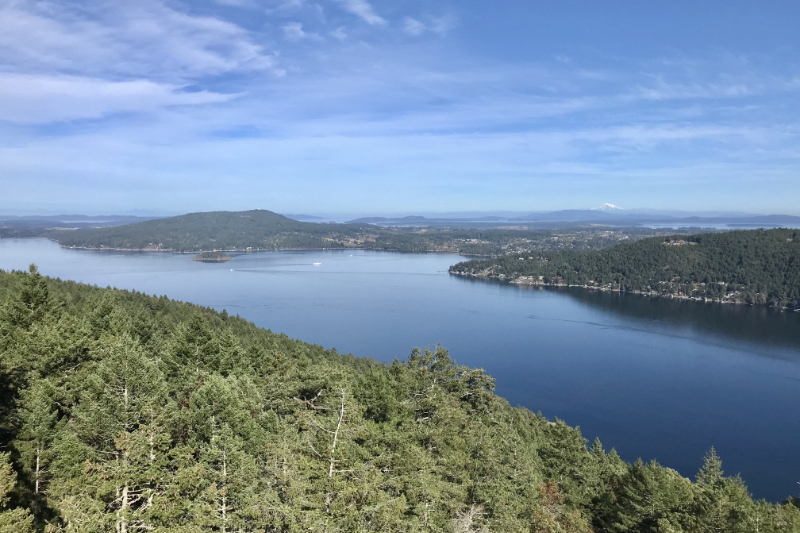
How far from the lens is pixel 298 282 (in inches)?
4225

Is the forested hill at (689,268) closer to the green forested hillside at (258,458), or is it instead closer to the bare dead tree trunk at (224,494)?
the green forested hillside at (258,458)

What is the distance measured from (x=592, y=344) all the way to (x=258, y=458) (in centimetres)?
5907

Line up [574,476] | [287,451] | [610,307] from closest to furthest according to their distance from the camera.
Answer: [287,451] → [574,476] → [610,307]

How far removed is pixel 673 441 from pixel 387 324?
40471 mm

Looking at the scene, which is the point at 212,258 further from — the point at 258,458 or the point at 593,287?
the point at 258,458

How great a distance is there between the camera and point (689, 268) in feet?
357

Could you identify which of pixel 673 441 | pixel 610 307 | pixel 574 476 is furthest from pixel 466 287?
pixel 574 476

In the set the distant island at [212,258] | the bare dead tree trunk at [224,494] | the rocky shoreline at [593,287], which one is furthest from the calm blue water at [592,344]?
the distant island at [212,258]

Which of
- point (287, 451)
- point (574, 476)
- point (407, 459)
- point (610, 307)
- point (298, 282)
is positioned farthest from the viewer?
point (298, 282)

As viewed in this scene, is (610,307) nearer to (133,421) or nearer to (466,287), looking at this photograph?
(466,287)

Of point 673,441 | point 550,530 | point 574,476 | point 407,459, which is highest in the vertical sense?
point 407,459

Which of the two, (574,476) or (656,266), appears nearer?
(574,476)

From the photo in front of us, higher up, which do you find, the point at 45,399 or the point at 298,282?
the point at 45,399

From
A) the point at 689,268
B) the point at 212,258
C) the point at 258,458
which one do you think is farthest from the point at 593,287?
the point at 212,258
